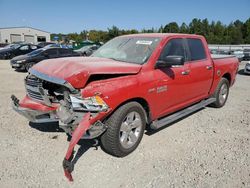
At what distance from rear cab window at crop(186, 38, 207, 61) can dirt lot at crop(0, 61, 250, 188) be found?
56.6 inches

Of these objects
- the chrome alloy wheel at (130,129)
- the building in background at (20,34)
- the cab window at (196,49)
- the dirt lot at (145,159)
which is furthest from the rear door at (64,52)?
the building in background at (20,34)

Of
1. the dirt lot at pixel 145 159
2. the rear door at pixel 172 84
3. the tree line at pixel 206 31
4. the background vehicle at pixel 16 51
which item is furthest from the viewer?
the tree line at pixel 206 31

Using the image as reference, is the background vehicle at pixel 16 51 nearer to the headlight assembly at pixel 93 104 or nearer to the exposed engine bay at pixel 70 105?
the exposed engine bay at pixel 70 105

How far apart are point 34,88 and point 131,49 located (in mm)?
1875

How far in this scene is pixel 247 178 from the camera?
3.22 metres

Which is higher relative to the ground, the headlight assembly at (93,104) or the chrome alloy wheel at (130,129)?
the headlight assembly at (93,104)

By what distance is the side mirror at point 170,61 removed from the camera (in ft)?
12.8

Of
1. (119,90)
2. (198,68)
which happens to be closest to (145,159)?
(119,90)

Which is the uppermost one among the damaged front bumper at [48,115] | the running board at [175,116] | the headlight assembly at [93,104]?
the headlight assembly at [93,104]

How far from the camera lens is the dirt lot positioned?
3.13 m

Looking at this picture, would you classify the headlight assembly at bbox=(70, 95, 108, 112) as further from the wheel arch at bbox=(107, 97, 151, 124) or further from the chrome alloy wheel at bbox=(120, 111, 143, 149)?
the chrome alloy wheel at bbox=(120, 111, 143, 149)

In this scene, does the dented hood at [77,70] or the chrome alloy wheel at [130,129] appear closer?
the dented hood at [77,70]

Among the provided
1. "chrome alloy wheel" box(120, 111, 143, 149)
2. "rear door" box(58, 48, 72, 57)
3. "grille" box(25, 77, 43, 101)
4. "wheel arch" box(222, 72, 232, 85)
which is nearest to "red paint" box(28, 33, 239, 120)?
"grille" box(25, 77, 43, 101)

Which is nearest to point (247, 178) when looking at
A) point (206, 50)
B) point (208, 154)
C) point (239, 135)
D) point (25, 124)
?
point (208, 154)
